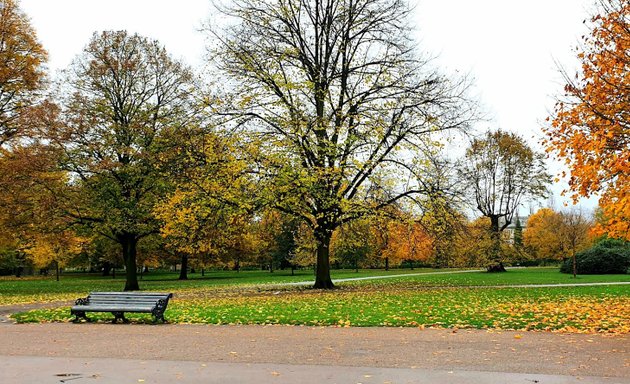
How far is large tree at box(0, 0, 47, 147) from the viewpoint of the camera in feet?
84.9

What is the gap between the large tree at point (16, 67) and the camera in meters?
25.9

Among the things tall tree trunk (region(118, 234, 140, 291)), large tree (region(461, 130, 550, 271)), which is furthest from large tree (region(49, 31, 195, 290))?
large tree (region(461, 130, 550, 271))

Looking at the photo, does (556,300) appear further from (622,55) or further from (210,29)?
(210,29)

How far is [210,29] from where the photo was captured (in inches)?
886

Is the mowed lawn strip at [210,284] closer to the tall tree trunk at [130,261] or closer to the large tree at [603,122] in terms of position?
the tall tree trunk at [130,261]

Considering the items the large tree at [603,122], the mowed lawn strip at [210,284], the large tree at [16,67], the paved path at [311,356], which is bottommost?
the mowed lawn strip at [210,284]

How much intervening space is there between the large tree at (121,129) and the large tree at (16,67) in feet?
5.05

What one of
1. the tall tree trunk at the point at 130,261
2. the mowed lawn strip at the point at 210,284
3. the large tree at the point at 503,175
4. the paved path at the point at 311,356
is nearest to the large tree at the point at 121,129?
the tall tree trunk at the point at 130,261

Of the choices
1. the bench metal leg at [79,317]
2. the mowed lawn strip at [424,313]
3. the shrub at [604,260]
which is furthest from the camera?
the shrub at [604,260]

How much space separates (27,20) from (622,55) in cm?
2732

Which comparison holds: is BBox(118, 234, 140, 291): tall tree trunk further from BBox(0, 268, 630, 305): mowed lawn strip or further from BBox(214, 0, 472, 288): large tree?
BBox(214, 0, 472, 288): large tree

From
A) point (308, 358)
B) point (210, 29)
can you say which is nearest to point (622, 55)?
point (308, 358)

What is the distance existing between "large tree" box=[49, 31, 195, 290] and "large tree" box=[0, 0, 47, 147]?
1.54 metres

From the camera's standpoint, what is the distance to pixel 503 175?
4662 centimetres
